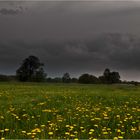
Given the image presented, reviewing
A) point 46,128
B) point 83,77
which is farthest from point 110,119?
point 83,77

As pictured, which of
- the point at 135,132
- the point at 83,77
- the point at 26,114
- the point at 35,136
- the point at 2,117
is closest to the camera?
the point at 35,136

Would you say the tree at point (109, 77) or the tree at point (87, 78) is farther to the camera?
the tree at point (109, 77)

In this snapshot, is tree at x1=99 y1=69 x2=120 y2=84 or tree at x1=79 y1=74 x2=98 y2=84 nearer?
tree at x1=79 y1=74 x2=98 y2=84

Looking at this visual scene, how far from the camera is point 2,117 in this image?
42.0 feet

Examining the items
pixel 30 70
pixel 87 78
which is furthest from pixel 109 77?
pixel 30 70

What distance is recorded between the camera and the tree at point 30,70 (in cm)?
11694

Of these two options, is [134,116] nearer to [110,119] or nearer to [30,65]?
[110,119]

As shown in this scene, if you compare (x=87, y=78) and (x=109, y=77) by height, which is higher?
(x=109, y=77)

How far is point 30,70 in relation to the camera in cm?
11912

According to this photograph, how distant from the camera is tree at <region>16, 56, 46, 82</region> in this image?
4604 inches

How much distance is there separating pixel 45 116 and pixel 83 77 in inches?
4657

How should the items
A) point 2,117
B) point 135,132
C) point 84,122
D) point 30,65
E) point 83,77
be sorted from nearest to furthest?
1. point 135,132
2. point 84,122
3. point 2,117
4. point 30,65
5. point 83,77

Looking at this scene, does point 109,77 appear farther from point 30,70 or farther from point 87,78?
point 30,70

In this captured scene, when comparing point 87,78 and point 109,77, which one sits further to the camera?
point 109,77
